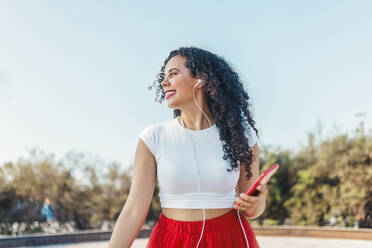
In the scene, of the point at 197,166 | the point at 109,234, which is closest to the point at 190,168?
the point at 197,166

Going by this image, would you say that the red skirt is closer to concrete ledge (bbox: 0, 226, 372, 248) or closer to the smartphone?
the smartphone

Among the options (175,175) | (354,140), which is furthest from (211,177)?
(354,140)

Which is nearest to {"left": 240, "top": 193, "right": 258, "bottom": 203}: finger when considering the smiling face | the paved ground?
the smiling face

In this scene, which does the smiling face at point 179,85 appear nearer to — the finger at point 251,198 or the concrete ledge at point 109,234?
the finger at point 251,198

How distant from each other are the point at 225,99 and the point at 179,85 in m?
0.23

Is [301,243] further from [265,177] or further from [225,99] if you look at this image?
[265,177]

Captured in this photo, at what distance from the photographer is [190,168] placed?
64.8 inches

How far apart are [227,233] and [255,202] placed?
20 centimetres

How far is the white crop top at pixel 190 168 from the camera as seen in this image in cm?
163

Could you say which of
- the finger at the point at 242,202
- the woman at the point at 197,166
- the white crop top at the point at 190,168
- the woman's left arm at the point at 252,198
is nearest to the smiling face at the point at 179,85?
the woman at the point at 197,166

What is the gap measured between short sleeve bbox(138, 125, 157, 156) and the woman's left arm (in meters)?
0.41

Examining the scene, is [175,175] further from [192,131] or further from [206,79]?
[206,79]

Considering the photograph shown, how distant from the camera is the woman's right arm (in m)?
1.58

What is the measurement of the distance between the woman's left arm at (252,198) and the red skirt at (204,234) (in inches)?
3.1
